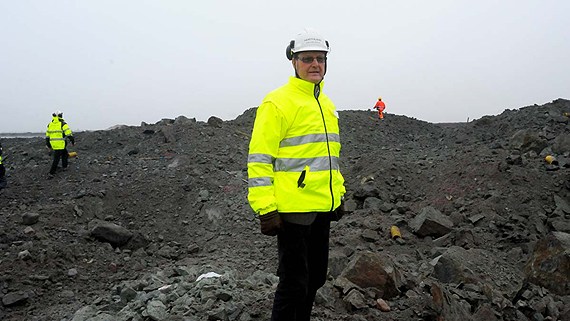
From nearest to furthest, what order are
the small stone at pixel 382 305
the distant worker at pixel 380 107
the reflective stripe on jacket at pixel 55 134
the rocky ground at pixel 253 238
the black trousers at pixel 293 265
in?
the black trousers at pixel 293 265, the small stone at pixel 382 305, the rocky ground at pixel 253 238, the reflective stripe on jacket at pixel 55 134, the distant worker at pixel 380 107

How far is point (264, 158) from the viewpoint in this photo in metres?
2.69

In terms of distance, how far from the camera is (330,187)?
290 centimetres

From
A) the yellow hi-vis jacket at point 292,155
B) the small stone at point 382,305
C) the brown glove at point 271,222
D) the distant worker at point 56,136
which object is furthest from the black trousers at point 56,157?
the brown glove at point 271,222

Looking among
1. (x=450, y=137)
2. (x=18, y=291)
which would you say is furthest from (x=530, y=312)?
(x=450, y=137)

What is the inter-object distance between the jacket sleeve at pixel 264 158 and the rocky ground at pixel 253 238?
1393 millimetres

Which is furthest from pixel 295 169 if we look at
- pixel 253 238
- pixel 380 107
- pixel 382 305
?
pixel 380 107

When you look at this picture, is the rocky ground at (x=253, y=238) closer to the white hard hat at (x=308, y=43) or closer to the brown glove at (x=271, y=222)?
the brown glove at (x=271, y=222)

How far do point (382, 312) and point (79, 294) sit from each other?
14.2 ft

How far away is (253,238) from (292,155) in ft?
17.6

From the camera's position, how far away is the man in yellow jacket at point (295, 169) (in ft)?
8.83

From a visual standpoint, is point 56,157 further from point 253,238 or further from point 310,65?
point 310,65

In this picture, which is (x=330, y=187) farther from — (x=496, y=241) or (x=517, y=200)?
(x=517, y=200)

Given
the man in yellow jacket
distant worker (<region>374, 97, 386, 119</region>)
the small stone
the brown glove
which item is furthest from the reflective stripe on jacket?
distant worker (<region>374, 97, 386, 119</region>)

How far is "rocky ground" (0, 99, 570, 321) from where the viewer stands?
4102 mm
